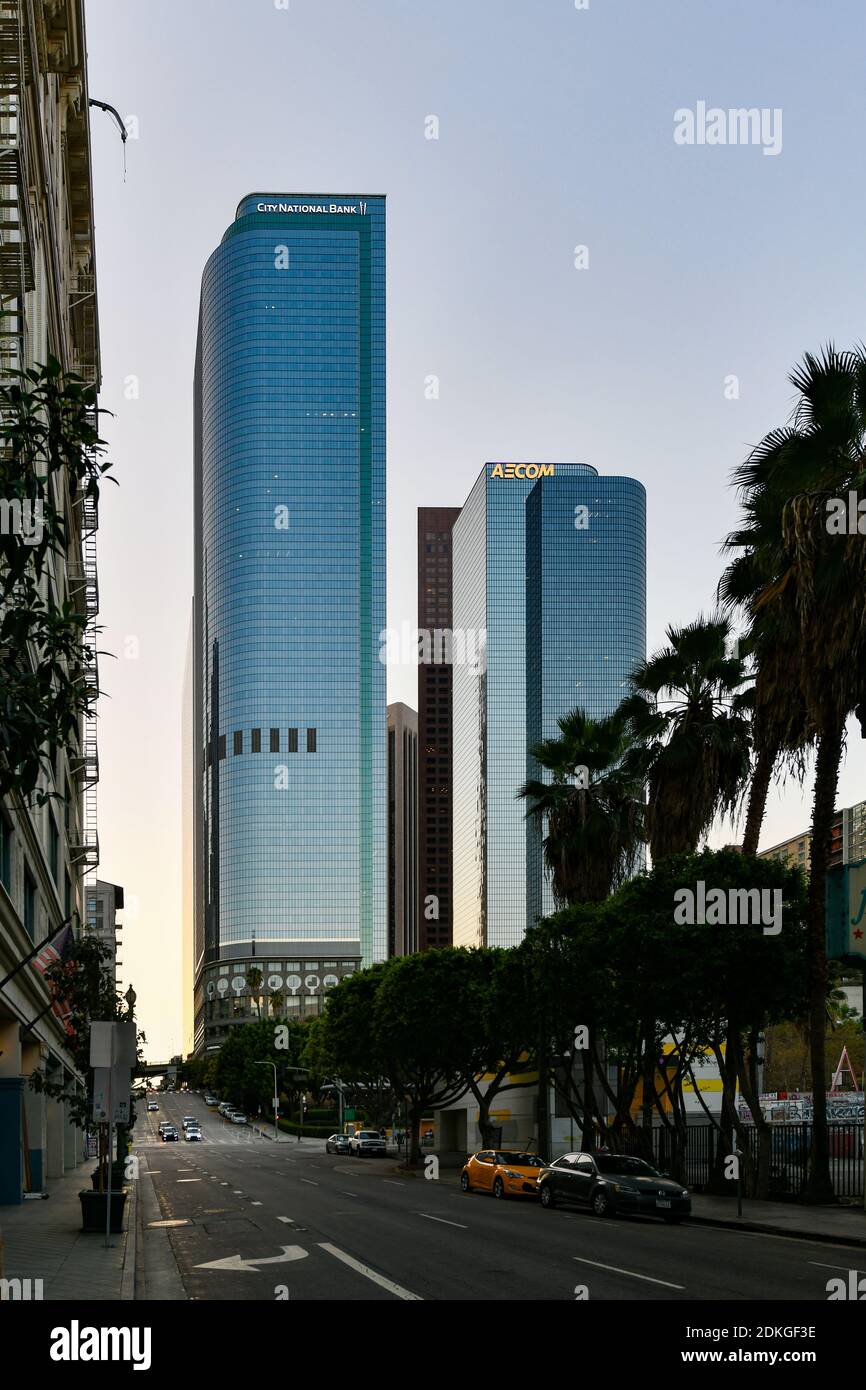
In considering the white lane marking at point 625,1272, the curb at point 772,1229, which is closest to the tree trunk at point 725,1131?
the curb at point 772,1229

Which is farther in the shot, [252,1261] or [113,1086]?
[113,1086]

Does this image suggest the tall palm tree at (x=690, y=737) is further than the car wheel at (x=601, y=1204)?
Yes

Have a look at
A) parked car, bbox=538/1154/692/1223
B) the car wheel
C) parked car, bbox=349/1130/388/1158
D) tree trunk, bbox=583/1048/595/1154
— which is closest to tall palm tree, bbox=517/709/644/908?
tree trunk, bbox=583/1048/595/1154

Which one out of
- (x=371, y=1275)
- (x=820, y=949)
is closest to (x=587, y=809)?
(x=820, y=949)

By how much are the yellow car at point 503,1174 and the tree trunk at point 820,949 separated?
9191mm

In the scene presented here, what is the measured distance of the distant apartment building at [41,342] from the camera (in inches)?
1108

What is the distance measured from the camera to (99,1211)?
90.2 feet

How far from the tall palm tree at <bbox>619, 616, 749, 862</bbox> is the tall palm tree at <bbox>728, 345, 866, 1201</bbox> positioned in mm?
6998

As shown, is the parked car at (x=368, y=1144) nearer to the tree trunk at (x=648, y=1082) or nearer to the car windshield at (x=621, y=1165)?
the tree trunk at (x=648, y=1082)

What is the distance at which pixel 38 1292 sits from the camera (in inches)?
677

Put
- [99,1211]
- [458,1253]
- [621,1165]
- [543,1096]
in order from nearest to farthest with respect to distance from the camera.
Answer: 1. [458,1253]
2. [99,1211]
3. [621,1165]
4. [543,1096]

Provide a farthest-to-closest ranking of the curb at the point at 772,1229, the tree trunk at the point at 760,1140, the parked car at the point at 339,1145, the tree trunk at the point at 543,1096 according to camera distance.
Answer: the parked car at the point at 339,1145
the tree trunk at the point at 543,1096
the tree trunk at the point at 760,1140
the curb at the point at 772,1229

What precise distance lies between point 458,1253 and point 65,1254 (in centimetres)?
610

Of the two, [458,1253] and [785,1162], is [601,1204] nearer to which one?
[785,1162]
